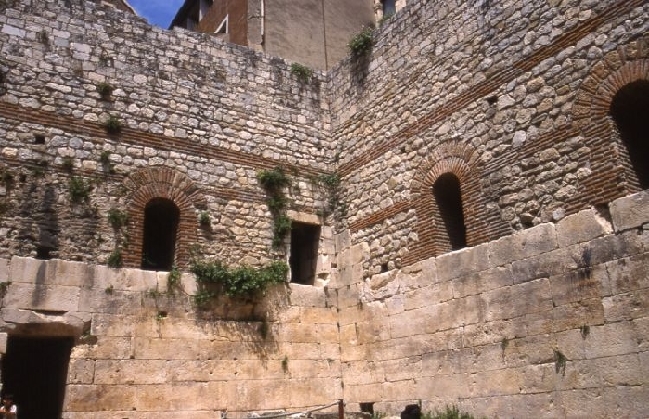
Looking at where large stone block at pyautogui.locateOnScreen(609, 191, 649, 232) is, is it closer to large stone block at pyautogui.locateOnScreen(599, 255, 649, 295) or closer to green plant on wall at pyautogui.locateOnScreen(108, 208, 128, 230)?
large stone block at pyautogui.locateOnScreen(599, 255, 649, 295)

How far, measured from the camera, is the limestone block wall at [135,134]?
9.60 meters

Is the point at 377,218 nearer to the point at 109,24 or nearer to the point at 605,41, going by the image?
the point at 605,41

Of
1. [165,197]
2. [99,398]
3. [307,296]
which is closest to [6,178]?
Result: [165,197]

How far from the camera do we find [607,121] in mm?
7746

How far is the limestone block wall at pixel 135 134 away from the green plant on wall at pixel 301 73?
24cm

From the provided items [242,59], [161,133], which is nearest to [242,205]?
[161,133]

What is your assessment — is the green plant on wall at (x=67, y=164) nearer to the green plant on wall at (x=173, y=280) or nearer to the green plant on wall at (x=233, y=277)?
the green plant on wall at (x=173, y=280)

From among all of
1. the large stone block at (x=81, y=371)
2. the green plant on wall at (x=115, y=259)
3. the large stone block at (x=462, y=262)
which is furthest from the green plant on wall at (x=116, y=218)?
the large stone block at (x=462, y=262)

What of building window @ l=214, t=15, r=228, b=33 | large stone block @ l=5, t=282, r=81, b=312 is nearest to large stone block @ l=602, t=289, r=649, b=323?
large stone block @ l=5, t=282, r=81, b=312

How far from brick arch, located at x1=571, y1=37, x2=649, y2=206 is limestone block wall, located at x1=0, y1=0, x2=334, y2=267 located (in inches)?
213

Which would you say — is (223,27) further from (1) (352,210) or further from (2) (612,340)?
(2) (612,340)

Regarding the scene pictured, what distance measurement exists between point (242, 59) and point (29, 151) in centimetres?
438

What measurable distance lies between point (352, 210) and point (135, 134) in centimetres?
403

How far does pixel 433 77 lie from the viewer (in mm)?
10578
